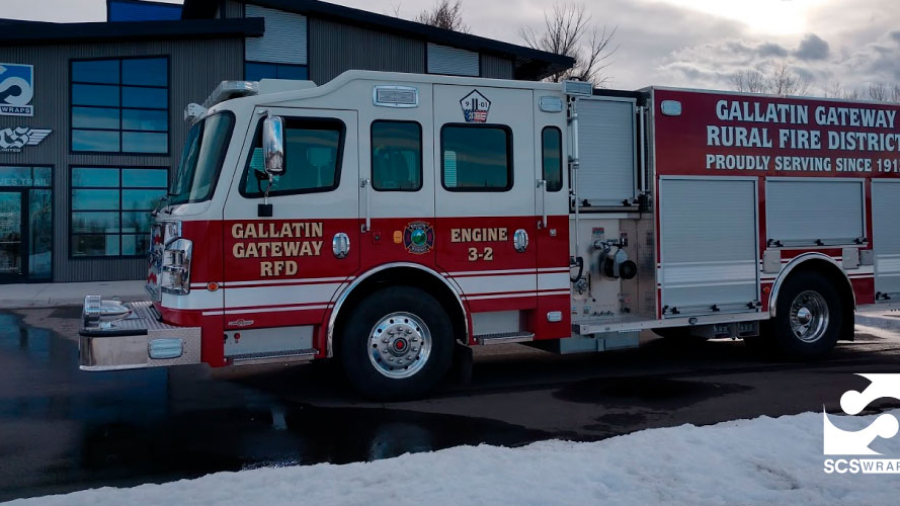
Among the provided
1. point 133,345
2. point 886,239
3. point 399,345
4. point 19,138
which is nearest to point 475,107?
point 399,345

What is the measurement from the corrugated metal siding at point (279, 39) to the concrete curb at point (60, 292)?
7.13m

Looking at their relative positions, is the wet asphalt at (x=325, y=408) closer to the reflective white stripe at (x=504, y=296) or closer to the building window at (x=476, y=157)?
the reflective white stripe at (x=504, y=296)

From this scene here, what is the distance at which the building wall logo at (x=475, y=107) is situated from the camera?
308 inches

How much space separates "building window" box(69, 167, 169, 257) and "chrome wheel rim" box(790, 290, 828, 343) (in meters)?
17.4

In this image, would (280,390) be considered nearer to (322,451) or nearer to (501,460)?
(322,451)

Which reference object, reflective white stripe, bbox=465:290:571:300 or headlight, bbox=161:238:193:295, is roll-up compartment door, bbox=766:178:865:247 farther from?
headlight, bbox=161:238:193:295

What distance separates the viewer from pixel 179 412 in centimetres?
733

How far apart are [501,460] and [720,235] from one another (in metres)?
4.76

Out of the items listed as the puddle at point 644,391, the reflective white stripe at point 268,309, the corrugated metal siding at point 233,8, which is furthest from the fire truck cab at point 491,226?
the corrugated metal siding at point 233,8

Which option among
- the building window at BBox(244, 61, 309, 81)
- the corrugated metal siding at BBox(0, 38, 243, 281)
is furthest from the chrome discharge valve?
the corrugated metal siding at BBox(0, 38, 243, 281)

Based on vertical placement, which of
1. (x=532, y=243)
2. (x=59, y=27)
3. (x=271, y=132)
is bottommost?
(x=532, y=243)

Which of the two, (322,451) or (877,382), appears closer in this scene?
(322,451)

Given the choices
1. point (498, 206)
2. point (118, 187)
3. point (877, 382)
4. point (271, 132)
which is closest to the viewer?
point (271, 132)

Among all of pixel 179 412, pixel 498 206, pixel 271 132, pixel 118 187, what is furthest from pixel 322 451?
pixel 118 187
